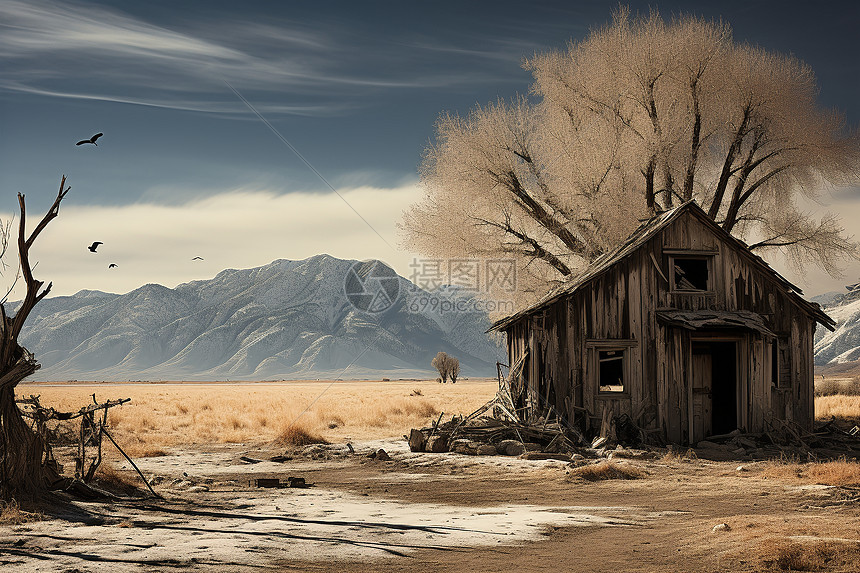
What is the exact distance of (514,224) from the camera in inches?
1187

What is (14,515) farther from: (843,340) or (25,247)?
(843,340)

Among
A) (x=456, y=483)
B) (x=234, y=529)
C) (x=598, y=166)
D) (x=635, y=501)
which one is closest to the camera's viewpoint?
(x=234, y=529)

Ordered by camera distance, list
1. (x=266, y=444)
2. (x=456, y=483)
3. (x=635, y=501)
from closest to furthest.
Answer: (x=635, y=501), (x=456, y=483), (x=266, y=444)

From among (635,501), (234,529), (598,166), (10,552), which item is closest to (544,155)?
(598,166)

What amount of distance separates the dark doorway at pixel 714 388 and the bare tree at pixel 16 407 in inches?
608

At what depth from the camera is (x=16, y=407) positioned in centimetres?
1109

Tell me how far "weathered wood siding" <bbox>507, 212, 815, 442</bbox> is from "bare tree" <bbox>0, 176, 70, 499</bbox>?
498 inches

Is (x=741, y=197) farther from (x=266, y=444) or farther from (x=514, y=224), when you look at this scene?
(x=266, y=444)

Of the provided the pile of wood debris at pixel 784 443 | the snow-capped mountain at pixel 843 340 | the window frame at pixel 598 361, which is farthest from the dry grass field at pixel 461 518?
the snow-capped mountain at pixel 843 340

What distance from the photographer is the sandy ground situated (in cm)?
839

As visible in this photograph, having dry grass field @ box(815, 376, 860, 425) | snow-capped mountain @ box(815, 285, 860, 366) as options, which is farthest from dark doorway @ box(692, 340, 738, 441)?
snow-capped mountain @ box(815, 285, 860, 366)

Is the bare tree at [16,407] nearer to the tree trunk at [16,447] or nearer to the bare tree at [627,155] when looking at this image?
the tree trunk at [16,447]

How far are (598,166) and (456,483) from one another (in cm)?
1590

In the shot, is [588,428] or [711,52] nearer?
[588,428]
